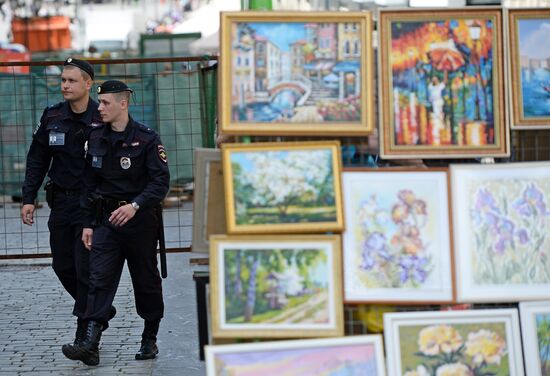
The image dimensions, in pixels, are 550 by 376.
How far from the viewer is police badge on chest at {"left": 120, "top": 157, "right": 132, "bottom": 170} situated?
7070 millimetres

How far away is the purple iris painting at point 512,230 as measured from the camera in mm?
4680

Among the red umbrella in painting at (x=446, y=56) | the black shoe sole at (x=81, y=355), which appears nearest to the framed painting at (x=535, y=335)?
the red umbrella in painting at (x=446, y=56)

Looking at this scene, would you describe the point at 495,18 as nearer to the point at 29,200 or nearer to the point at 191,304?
the point at 29,200

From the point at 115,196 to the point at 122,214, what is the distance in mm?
185

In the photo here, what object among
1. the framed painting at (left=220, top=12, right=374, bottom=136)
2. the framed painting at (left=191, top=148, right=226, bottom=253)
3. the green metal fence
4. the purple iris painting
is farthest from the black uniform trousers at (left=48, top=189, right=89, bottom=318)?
the purple iris painting

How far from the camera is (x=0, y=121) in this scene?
540 inches

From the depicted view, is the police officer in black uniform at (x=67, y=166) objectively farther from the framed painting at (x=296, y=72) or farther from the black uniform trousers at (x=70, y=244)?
the framed painting at (x=296, y=72)

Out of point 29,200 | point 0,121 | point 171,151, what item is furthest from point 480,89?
point 0,121

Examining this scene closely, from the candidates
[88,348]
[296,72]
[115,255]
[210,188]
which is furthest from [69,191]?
[296,72]

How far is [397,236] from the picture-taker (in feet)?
15.3

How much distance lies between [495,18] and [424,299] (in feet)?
3.95

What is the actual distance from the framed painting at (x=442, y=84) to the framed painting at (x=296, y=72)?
0.11 meters

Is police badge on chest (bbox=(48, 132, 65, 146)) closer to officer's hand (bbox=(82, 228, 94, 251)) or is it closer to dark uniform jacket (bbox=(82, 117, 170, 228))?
dark uniform jacket (bbox=(82, 117, 170, 228))

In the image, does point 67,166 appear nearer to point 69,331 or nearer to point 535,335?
point 69,331
